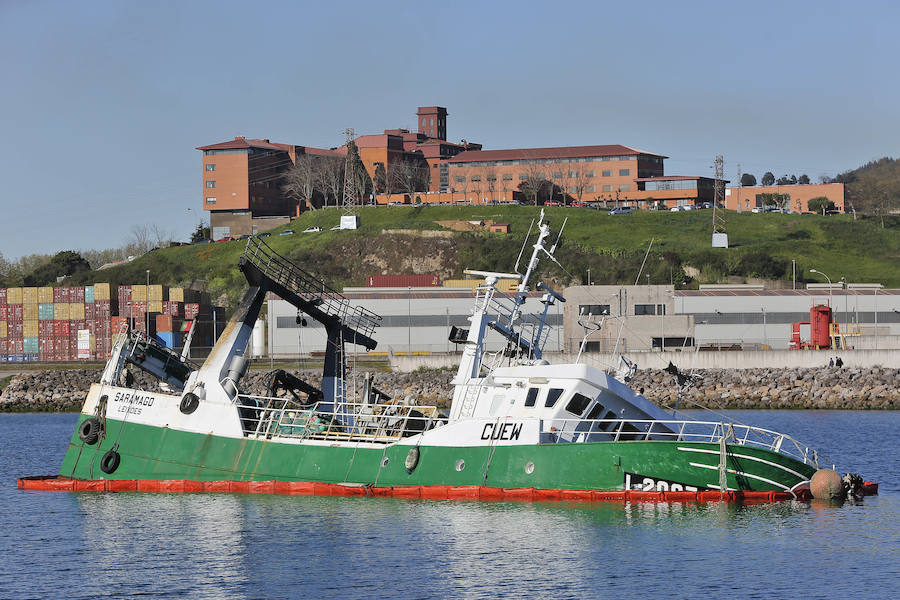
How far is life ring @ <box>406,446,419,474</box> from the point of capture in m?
29.9

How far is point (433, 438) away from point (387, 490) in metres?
1.95

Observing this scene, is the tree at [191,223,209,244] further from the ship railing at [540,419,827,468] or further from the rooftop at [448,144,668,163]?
the ship railing at [540,419,827,468]

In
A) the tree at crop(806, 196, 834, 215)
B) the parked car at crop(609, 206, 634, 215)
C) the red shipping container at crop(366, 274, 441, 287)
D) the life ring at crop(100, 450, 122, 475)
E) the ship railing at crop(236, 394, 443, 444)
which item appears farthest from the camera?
the tree at crop(806, 196, 834, 215)

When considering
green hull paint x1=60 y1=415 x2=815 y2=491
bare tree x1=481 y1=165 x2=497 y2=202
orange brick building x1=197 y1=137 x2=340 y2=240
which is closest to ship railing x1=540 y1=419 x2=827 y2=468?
green hull paint x1=60 y1=415 x2=815 y2=491

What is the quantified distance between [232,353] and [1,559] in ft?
29.8

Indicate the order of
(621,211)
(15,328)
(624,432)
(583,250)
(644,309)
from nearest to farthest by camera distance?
(624,432), (644,309), (15,328), (583,250), (621,211)

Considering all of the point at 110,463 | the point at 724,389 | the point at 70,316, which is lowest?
the point at 724,389

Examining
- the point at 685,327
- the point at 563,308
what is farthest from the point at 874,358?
the point at 563,308

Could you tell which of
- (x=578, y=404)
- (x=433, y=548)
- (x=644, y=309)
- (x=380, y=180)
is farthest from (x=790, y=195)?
(x=433, y=548)

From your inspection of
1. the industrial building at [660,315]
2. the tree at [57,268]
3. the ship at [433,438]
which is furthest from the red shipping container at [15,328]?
the ship at [433,438]

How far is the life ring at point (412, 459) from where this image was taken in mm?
29938

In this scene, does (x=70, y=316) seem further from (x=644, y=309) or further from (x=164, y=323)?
(x=644, y=309)

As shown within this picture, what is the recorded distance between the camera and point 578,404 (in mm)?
29422

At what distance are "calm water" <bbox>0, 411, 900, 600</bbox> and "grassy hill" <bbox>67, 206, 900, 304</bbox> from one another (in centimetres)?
8927
